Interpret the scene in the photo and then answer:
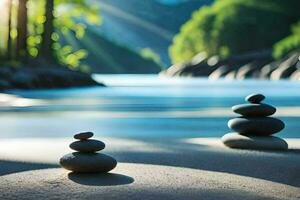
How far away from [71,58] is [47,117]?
34265 millimetres

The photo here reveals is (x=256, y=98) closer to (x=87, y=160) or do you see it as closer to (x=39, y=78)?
(x=87, y=160)

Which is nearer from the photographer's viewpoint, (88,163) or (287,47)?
(88,163)

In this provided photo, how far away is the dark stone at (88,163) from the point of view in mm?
6062

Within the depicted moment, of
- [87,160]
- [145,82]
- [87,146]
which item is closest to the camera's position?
[87,160]

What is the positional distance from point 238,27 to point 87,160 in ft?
332

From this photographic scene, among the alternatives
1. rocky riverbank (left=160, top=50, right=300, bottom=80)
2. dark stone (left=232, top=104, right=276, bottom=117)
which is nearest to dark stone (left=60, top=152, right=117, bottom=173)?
dark stone (left=232, top=104, right=276, bottom=117)

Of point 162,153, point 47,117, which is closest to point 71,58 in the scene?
point 47,117

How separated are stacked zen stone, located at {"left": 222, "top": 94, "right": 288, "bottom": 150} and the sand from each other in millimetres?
211

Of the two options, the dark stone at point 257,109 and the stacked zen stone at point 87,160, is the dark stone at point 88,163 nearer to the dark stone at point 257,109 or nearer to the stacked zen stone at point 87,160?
the stacked zen stone at point 87,160

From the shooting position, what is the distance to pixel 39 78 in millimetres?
32438

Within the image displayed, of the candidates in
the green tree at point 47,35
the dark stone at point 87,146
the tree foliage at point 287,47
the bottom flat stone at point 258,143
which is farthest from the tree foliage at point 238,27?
the dark stone at point 87,146

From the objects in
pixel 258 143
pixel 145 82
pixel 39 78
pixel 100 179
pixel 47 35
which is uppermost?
pixel 145 82

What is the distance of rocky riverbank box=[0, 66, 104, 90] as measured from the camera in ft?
99.6

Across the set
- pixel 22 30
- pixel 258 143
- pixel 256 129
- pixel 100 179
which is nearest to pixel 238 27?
pixel 22 30
